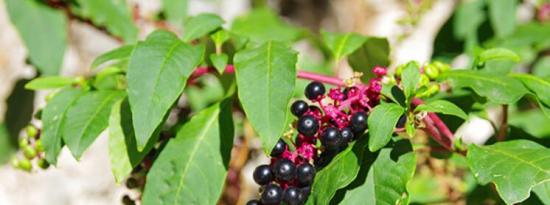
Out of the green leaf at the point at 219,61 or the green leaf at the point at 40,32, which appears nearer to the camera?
the green leaf at the point at 219,61

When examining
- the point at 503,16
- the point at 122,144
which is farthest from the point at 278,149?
the point at 503,16

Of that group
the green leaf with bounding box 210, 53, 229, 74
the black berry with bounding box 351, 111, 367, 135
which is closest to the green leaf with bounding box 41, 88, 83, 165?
the green leaf with bounding box 210, 53, 229, 74

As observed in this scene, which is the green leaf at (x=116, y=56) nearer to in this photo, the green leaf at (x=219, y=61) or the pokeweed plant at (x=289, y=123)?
the pokeweed plant at (x=289, y=123)

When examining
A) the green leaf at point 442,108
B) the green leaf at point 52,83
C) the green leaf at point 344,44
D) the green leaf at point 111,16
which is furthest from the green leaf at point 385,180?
the green leaf at point 111,16

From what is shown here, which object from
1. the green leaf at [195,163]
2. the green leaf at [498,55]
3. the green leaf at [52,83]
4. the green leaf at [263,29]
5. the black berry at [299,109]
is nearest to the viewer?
the black berry at [299,109]

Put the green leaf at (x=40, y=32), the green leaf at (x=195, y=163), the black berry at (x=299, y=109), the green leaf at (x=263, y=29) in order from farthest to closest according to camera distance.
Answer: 1. the green leaf at (x=263, y=29)
2. the green leaf at (x=40, y=32)
3. the green leaf at (x=195, y=163)
4. the black berry at (x=299, y=109)

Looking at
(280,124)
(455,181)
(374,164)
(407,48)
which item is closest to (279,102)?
(280,124)

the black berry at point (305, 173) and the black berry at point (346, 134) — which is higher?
the black berry at point (346, 134)

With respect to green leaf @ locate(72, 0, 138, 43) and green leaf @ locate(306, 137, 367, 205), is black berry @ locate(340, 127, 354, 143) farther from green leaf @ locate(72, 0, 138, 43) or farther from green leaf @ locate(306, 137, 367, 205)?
green leaf @ locate(72, 0, 138, 43)
